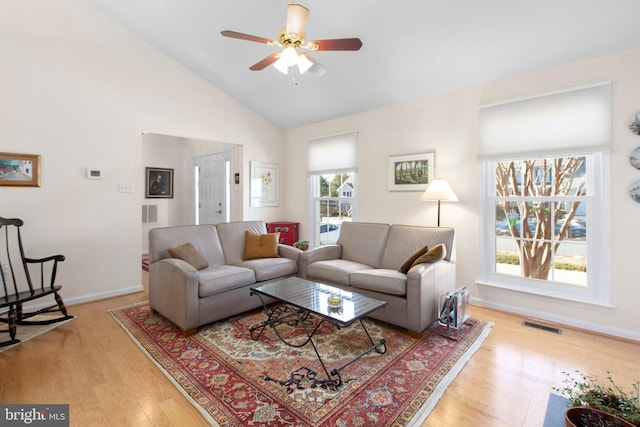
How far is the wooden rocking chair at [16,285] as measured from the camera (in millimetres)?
2527

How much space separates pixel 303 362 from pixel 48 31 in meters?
4.24

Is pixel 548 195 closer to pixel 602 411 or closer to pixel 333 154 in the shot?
pixel 602 411

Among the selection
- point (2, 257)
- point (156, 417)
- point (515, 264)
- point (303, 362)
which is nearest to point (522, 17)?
point (515, 264)

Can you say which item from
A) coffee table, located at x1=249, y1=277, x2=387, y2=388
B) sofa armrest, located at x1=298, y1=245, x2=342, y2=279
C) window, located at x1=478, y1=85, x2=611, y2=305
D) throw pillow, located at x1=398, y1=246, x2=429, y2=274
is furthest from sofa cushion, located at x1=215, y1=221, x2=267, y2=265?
window, located at x1=478, y1=85, x2=611, y2=305

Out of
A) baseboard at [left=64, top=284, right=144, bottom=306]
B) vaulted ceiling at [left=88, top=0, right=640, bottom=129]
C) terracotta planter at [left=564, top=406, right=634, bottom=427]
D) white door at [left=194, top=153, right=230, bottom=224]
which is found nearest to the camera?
terracotta planter at [left=564, top=406, right=634, bottom=427]

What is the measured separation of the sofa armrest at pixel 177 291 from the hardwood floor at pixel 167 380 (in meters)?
0.38

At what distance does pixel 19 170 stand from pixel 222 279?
246 centimetres

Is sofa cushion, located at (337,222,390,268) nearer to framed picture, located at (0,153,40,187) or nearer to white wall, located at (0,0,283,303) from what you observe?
white wall, located at (0,0,283,303)

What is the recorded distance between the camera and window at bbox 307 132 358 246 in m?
4.65

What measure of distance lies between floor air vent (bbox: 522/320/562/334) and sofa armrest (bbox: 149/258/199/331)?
311 cm

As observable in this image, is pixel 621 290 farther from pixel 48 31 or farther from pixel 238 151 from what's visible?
pixel 48 31

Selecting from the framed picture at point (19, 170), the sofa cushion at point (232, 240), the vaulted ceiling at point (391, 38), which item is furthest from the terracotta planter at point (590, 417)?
the framed picture at point (19, 170)

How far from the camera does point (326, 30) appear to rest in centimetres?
306

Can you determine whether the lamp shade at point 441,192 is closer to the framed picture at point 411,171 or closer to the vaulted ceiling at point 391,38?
the framed picture at point 411,171
